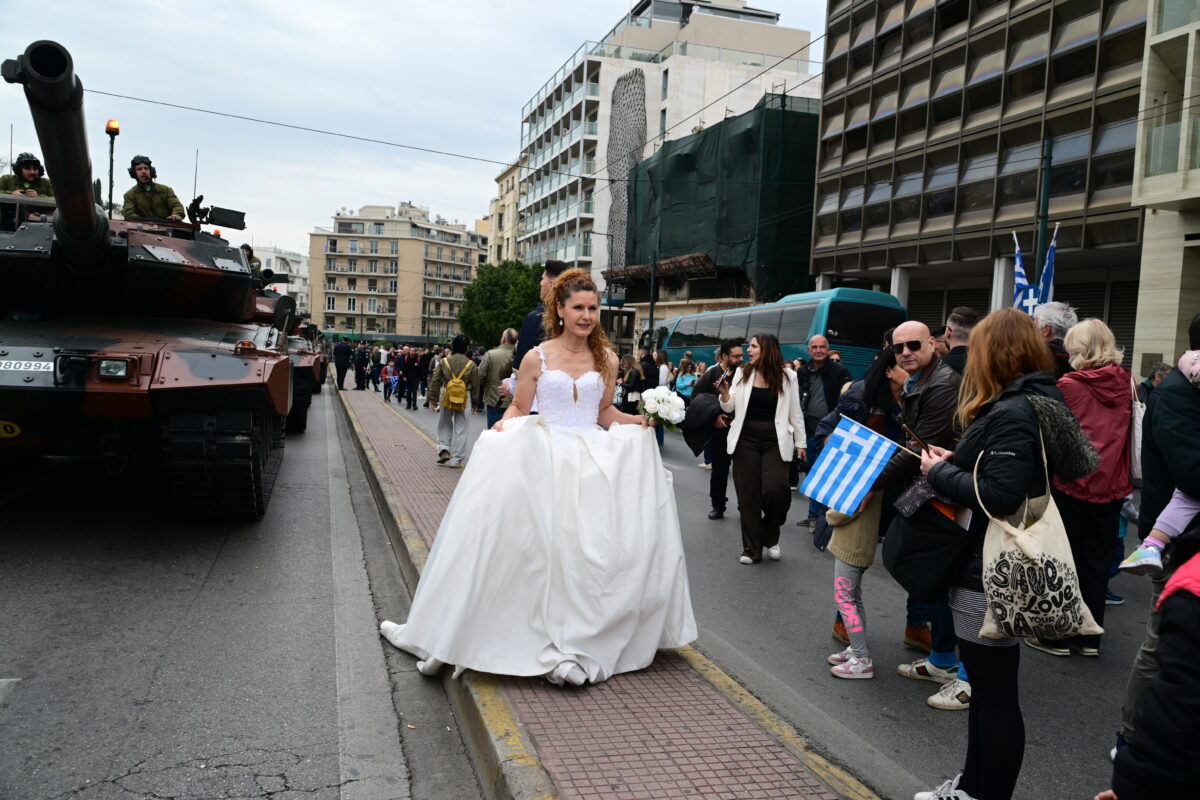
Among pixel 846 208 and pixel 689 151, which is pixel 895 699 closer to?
pixel 846 208

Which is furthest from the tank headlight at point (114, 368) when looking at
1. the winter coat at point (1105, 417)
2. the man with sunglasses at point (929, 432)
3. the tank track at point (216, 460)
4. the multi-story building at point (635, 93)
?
the multi-story building at point (635, 93)

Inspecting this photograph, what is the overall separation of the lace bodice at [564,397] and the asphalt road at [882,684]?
1.47m

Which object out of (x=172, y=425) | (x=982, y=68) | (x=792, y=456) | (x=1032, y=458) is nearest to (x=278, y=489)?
(x=172, y=425)

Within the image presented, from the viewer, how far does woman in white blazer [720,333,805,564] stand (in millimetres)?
7188

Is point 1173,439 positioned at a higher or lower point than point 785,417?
higher

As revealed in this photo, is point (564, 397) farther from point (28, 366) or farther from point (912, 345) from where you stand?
point (28, 366)

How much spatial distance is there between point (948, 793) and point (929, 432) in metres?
1.73

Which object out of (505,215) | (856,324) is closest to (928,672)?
(856,324)

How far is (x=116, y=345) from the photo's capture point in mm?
6742

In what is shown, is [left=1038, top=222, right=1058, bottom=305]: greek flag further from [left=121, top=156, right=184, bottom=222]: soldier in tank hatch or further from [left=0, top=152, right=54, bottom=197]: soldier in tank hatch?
[left=0, top=152, right=54, bottom=197]: soldier in tank hatch

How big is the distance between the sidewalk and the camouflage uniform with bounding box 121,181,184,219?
719cm

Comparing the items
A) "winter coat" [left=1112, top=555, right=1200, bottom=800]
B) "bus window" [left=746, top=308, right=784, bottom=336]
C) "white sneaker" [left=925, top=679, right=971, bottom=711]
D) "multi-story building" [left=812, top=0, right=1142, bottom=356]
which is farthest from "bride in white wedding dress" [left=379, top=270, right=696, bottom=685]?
"bus window" [left=746, top=308, right=784, bottom=336]

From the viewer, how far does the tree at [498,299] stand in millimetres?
64938

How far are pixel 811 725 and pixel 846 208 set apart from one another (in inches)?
1242
